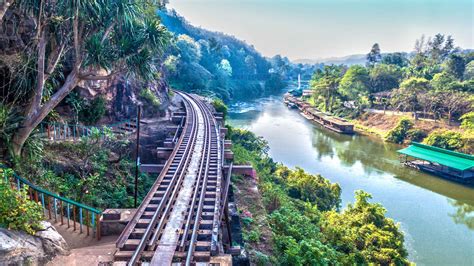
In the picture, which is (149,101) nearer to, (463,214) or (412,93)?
(463,214)

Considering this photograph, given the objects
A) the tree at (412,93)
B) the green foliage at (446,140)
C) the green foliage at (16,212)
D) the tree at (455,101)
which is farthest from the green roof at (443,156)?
the green foliage at (16,212)

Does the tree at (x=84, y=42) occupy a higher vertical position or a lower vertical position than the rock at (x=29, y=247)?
higher

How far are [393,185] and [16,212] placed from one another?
1156 inches

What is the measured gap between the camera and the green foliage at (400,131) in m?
47.0

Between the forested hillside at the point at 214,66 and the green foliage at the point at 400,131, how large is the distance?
29.8m

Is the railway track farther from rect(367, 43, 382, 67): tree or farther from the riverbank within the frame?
rect(367, 43, 382, 67): tree

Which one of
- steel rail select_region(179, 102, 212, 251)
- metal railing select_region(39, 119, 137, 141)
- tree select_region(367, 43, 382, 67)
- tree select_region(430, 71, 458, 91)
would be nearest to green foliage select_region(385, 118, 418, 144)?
tree select_region(430, 71, 458, 91)

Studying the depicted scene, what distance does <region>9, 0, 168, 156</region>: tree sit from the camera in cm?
1106

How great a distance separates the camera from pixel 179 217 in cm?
989

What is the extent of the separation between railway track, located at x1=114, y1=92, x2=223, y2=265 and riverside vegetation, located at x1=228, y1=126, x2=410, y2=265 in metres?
2.06

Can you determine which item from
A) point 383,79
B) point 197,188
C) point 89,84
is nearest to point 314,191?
point 197,188

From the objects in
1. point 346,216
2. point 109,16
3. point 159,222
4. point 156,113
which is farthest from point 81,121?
point 346,216

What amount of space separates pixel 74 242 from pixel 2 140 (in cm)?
432

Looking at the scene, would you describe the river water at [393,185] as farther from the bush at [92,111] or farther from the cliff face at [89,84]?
the bush at [92,111]
